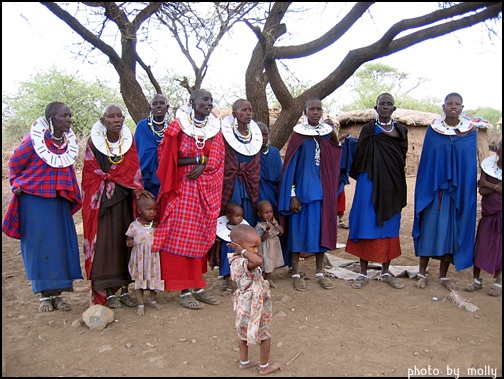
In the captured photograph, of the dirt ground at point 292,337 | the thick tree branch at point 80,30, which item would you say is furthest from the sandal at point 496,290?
the thick tree branch at point 80,30

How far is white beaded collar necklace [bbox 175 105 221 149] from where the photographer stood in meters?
4.03

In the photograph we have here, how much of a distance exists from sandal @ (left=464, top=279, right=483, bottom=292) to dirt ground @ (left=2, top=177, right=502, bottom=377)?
0.28 feet

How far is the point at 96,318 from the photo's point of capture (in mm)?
3578

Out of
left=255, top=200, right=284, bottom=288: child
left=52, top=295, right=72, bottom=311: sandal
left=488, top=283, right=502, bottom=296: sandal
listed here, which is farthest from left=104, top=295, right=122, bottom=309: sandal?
left=488, top=283, right=502, bottom=296: sandal

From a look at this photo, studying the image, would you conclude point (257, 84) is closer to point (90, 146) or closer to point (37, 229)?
point (90, 146)

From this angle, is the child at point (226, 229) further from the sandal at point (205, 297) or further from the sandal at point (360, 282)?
the sandal at point (360, 282)

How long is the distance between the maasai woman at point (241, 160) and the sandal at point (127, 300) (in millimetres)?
1232

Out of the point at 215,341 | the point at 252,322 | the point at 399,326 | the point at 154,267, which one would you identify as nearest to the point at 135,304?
the point at 154,267

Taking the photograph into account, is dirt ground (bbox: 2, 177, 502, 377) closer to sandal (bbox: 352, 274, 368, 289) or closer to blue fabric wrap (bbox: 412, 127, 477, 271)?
sandal (bbox: 352, 274, 368, 289)

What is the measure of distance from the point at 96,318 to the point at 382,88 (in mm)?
23581

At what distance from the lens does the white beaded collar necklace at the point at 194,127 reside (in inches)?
159

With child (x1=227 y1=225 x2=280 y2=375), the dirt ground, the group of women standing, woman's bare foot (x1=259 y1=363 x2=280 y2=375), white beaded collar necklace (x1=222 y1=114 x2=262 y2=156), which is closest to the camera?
child (x1=227 y1=225 x2=280 y2=375)

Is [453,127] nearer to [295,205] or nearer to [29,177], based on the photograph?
[295,205]

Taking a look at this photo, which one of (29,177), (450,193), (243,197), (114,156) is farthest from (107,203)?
(450,193)
